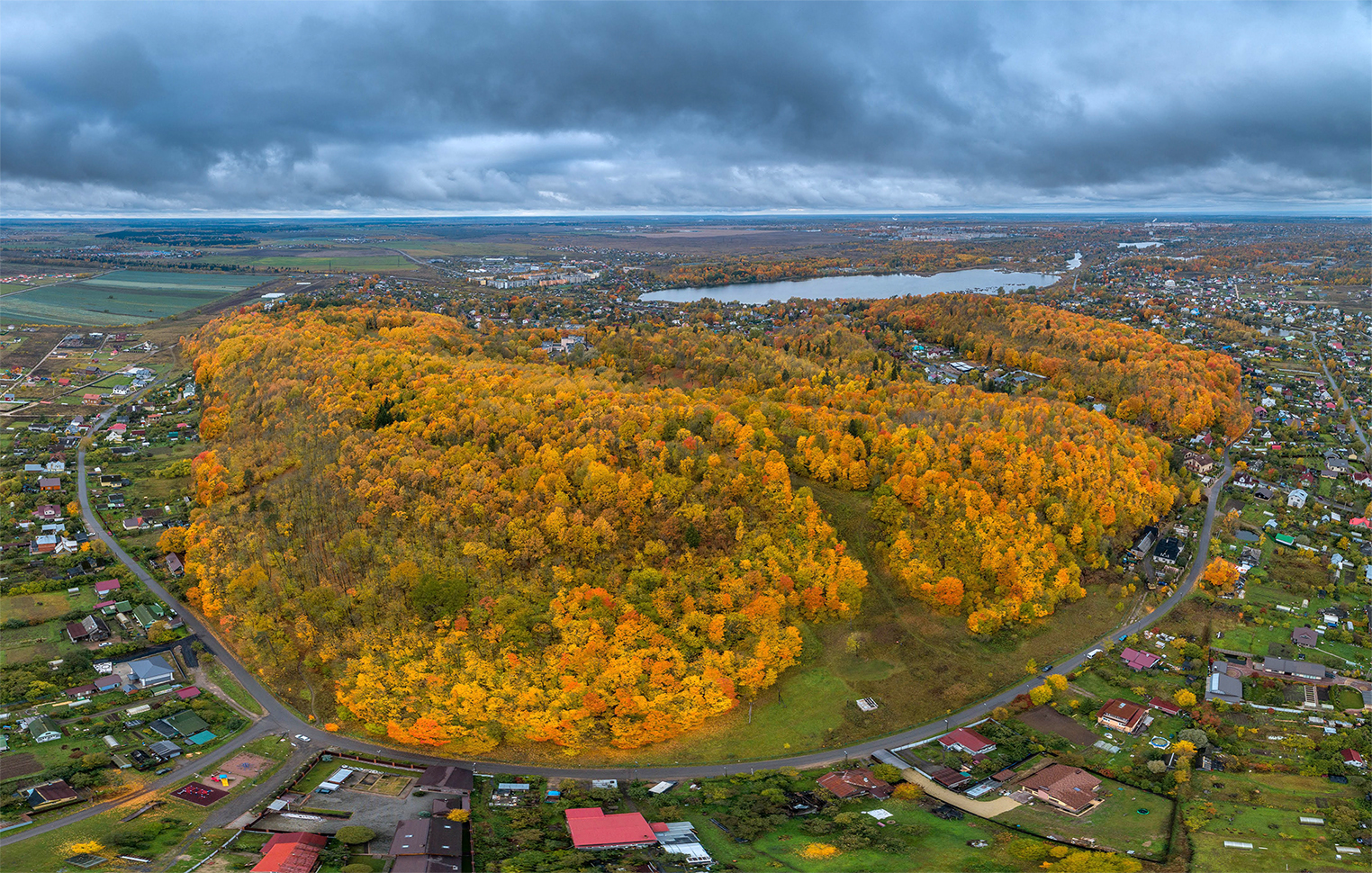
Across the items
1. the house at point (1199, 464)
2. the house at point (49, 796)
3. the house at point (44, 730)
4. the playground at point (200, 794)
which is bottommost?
the playground at point (200, 794)

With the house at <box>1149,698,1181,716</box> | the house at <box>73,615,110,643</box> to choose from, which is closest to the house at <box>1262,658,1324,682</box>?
the house at <box>1149,698,1181,716</box>

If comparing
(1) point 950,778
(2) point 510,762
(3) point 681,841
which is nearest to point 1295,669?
(1) point 950,778

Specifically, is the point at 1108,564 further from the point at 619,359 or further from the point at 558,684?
the point at 619,359

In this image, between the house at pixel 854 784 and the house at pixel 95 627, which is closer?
the house at pixel 854 784

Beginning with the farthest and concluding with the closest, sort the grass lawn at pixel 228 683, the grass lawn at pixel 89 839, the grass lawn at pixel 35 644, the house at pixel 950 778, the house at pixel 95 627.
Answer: the house at pixel 95 627
the grass lawn at pixel 35 644
the grass lawn at pixel 228 683
the house at pixel 950 778
the grass lawn at pixel 89 839

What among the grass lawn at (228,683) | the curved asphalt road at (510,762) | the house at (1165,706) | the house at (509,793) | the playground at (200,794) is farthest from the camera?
the grass lawn at (228,683)

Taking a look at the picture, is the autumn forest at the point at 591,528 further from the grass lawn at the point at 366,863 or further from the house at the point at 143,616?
the grass lawn at the point at 366,863

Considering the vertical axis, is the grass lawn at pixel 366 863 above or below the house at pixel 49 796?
below

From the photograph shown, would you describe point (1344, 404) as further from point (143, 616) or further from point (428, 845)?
point (143, 616)

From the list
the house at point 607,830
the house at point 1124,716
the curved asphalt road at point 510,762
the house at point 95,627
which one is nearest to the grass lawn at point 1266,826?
the house at point 1124,716
